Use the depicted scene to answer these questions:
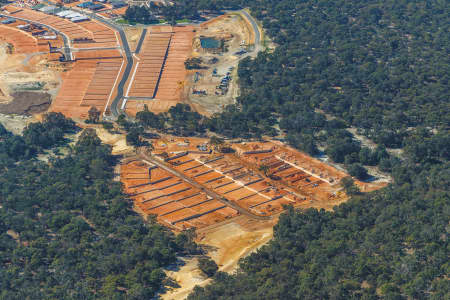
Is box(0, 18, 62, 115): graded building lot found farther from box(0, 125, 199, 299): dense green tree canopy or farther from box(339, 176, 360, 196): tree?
box(339, 176, 360, 196): tree

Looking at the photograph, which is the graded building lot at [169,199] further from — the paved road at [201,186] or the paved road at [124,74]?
the paved road at [124,74]

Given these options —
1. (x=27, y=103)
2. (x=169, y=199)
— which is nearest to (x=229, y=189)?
(x=169, y=199)

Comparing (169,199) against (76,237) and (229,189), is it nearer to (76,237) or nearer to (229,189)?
(229,189)

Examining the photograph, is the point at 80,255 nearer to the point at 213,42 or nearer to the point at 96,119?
the point at 96,119

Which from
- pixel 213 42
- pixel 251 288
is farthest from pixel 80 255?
pixel 213 42

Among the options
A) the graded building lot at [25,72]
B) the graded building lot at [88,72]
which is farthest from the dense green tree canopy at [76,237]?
Result: the graded building lot at [25,72]

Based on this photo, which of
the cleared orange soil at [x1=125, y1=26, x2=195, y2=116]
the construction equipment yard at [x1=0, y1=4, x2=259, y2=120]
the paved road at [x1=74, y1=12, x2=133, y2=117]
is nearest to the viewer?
the paved road at [x1=74, y1=12, x2=133, y2=117]

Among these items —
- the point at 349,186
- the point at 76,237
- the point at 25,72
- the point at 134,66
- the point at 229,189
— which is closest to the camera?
the point at 76,237

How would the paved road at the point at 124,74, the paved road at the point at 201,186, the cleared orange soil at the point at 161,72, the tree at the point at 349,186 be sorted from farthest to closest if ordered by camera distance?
the cleared orange soil at the point at 161,72
the paved road at the point at 124,74
the tree at the point at 349,186
the paved road at the point at 201,186

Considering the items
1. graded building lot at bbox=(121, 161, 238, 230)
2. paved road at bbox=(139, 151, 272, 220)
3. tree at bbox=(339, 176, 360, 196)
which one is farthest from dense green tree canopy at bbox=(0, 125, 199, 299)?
tree at bbox=(339, 176, 360, 196)
